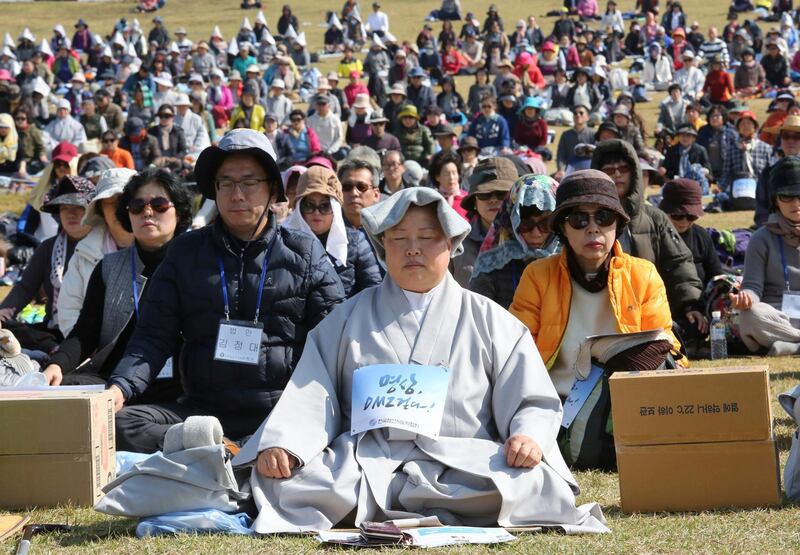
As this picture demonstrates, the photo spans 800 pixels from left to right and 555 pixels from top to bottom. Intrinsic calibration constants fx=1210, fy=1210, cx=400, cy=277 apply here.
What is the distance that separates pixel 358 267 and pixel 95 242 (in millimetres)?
1621

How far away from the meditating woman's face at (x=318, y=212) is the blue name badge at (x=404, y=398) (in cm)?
340

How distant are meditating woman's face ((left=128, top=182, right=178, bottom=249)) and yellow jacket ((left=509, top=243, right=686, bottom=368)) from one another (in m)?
1.96

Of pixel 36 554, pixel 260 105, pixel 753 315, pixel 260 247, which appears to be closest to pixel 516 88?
pixel 260 105

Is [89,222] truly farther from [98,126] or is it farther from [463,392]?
[98,126]

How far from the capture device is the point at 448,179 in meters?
11.7

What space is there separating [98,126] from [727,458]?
1989 centimetres

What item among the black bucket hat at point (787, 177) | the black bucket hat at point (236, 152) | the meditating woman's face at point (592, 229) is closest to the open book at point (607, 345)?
the meditating woman's face at point (592, 229)

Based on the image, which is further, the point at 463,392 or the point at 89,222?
the point at 89,222

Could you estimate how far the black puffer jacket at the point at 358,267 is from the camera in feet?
24.7

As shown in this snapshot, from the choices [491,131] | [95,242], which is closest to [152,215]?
[95,242]

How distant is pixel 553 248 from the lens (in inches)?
265

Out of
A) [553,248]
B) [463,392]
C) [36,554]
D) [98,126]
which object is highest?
[98,126]

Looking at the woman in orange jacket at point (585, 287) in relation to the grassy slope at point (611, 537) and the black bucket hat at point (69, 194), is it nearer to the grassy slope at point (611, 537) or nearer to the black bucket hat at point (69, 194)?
the grassy slope at point (611, 537)

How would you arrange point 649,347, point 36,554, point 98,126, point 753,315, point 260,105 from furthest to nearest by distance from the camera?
point 260,105 < point 98,126 < point 753,315 < point 649,347 < point 36,554
